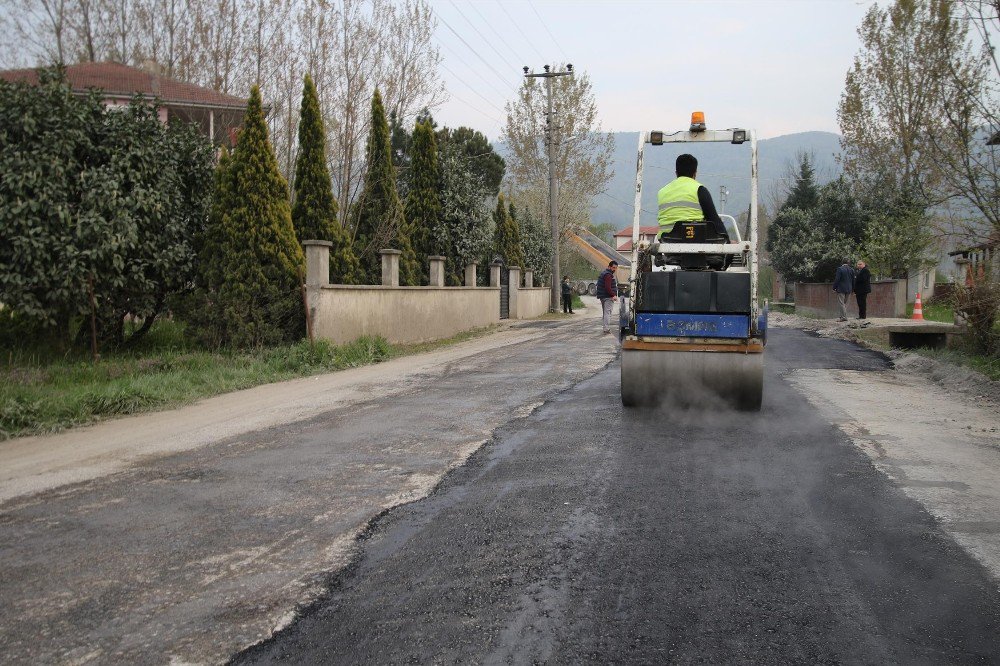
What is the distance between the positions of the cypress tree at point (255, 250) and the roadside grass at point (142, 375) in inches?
20.9

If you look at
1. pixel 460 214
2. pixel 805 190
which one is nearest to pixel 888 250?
pixel 805 190

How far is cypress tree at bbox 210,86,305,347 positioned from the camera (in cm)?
1323

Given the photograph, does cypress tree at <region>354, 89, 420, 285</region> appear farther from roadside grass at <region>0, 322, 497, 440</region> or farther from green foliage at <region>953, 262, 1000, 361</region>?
green foliage at <region>953, 262, 1000, 361</region>

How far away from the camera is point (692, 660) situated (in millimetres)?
2945

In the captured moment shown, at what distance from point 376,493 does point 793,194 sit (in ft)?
141

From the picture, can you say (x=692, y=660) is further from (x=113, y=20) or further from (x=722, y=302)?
(x=113, y=20)

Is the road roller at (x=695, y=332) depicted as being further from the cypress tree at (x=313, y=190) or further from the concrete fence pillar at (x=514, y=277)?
the concrete fence pillar at (x=514, y=277)

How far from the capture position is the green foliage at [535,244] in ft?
135

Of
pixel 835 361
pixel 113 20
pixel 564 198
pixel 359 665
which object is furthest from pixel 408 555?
pixel 564 198

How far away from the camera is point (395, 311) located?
A: 17453 mm

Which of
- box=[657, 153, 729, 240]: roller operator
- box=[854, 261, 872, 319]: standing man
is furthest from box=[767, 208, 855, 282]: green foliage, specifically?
box=[657, 153, 729, 240]: roller operator

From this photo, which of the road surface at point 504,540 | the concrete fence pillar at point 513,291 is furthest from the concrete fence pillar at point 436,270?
the road surface at point 504,540

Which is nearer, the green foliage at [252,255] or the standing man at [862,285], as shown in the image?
the green foliage at [252,255]

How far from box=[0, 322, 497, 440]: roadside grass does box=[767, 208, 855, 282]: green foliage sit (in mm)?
27142
